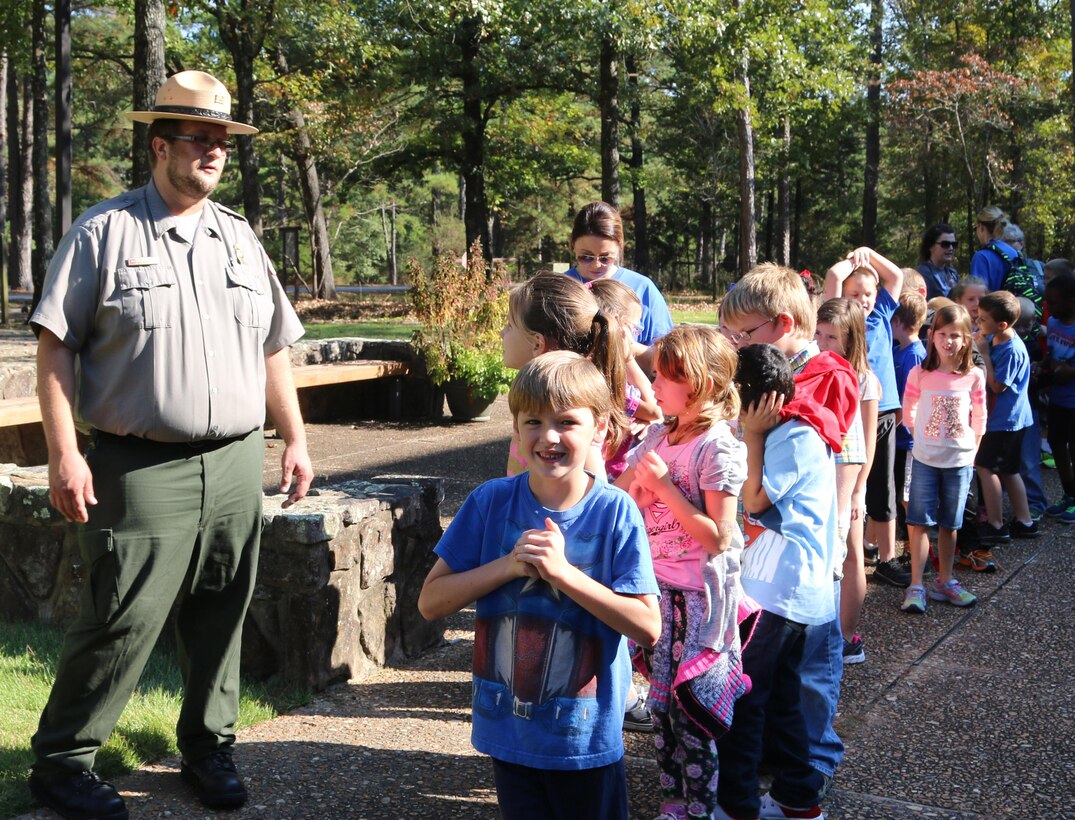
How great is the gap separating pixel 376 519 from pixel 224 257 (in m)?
1.38

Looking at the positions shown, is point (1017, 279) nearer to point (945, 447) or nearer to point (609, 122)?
point (945, 447)

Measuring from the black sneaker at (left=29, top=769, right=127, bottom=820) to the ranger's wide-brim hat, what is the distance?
1.86m

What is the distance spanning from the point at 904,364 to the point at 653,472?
3945 mm

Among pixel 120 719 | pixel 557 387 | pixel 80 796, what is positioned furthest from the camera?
pixel 120 719

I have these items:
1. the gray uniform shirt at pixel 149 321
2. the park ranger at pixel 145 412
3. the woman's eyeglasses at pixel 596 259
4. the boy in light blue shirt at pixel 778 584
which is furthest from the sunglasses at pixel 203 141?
the boy in light blue shirt at pixel 778 584

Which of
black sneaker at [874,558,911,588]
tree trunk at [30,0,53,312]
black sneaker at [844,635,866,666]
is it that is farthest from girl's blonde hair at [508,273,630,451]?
tree trunk at [30,0,53,312]

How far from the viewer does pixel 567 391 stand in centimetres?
220

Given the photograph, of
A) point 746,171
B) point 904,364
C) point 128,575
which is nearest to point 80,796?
point 128,575

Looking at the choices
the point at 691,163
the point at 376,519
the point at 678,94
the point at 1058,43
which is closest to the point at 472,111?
the point at 678,94

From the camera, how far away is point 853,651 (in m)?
4.50

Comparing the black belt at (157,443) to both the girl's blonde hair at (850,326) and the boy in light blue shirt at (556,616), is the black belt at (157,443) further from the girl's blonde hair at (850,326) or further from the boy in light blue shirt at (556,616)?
the girl's blonde hair at (850,326)

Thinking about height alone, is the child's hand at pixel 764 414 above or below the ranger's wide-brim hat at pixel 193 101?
below

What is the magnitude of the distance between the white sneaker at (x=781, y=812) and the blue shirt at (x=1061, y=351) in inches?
207

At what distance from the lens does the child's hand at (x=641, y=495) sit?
9.87 feet
